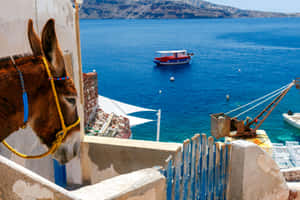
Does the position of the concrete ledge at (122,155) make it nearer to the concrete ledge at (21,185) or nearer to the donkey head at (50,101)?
the donkey head at (50,101)

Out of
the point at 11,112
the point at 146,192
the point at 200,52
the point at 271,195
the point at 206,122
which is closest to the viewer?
the point at 11,112

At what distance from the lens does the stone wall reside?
26.2 meters

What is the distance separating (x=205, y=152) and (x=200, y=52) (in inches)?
Answer: 3314

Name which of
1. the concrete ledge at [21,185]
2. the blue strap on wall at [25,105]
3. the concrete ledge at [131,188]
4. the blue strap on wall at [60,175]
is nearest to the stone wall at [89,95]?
the blue strap on wall at [60,175]

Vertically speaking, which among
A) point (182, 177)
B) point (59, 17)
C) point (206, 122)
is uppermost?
point (59, 17)

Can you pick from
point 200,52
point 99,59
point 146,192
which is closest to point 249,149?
point 146,192

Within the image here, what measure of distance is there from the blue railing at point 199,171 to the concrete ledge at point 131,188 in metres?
0.19

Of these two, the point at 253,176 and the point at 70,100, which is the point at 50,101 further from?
the point at 253,176

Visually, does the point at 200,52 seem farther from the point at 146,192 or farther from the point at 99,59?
the point at 146,192

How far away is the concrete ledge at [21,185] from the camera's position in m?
2.47

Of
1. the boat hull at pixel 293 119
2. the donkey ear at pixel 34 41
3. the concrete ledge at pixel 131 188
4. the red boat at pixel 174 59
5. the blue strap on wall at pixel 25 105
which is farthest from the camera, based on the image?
the red boat at pixel 174 59

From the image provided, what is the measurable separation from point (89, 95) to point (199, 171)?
24064 millimetres

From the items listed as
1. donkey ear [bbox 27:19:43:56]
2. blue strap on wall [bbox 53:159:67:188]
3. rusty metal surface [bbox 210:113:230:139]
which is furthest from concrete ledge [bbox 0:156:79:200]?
rusty metal surface [bbox 210:113:230:139]

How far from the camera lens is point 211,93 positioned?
158 ft
